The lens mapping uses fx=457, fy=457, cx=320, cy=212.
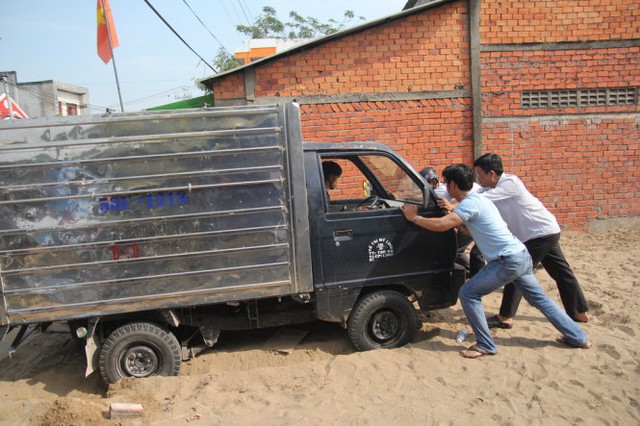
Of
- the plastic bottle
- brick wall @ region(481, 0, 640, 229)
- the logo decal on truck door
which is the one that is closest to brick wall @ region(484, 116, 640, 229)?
brick wall @ region(481, 0, 640, 229)

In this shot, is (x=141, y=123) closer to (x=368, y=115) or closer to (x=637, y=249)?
(x=368, y=115)

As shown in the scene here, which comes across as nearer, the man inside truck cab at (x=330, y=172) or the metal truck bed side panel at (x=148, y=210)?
the metal truck bed side panel at (x=148, y=210)

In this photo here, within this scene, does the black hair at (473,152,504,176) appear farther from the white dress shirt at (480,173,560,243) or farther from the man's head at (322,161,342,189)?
the man's head at (322,161,342,189)

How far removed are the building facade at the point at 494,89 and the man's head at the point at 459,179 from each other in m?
3.52

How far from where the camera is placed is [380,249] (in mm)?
3969

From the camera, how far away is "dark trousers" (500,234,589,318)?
4434 mm

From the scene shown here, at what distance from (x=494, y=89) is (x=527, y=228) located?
3.93 metres

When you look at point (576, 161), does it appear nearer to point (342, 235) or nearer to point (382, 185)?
point (382, 185)

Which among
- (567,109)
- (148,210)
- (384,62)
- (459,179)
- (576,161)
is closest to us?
(148,210)

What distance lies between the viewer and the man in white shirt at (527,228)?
441cm

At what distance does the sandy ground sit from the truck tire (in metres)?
0.12

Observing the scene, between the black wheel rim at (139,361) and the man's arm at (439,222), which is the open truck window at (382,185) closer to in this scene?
the man's arm at (439,222)

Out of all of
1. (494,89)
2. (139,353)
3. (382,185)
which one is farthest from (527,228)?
(494,89)

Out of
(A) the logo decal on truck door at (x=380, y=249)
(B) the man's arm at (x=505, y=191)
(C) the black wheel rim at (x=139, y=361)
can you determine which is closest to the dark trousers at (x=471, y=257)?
(B) the man's arm at (x=505, y=191)
